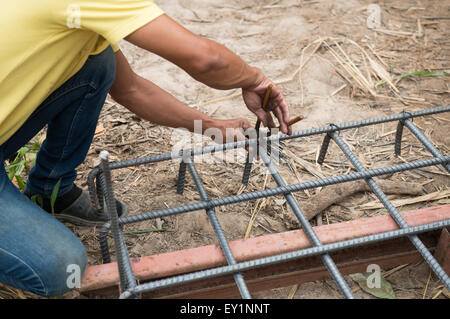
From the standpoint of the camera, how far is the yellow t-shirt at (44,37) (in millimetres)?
1444

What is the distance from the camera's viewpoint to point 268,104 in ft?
6.63

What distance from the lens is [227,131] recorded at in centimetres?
215

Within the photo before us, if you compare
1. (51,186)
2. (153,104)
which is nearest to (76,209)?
(51,186)

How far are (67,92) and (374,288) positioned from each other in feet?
4.64

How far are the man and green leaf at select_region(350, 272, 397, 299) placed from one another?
70 centimetres

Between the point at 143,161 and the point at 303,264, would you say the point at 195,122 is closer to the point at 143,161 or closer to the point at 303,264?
the point at 143,161

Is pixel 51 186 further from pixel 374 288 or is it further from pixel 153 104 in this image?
pixel 374 288

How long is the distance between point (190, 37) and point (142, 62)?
1930 mm

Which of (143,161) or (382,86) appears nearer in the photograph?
(143,161)

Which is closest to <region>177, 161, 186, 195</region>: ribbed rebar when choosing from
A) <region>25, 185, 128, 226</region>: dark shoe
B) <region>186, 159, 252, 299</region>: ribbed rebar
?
<region>186, 159, 252, 299</region>: ribbed rebar

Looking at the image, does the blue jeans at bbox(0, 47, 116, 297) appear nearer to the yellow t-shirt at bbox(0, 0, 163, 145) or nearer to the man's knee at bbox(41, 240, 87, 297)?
the man's knee at bbox(41, 240, 87, 297)

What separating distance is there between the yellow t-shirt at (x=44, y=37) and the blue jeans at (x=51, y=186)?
0.50 ft
